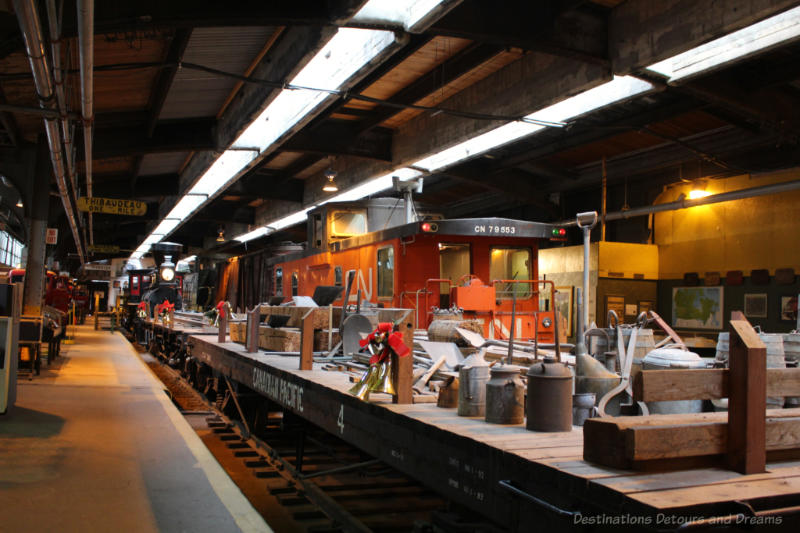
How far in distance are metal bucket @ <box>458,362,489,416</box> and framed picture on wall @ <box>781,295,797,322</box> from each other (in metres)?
10.4

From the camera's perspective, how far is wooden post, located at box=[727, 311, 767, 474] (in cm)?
232

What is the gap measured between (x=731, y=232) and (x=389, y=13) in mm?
9640

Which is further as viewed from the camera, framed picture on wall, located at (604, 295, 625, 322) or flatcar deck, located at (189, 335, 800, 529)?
framed picture on wall, located at (604, 295, 625, 322)

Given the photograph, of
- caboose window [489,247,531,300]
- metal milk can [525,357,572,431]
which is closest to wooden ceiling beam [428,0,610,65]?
caboose window [489,247,531,300]

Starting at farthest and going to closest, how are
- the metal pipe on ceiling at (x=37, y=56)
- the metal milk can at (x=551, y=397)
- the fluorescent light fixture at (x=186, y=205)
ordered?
the fluorescent light fixture at (x=186, y=205) < the metal pipe on ceiling at (x=37, y=56) < the metal milk can at (x=551, y=397)

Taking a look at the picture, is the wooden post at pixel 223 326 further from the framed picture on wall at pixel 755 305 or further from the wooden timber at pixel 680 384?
the framed picture on wall at pixel 755 305

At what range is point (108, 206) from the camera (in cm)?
1347

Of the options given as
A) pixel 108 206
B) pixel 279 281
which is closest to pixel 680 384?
pixel 108 206

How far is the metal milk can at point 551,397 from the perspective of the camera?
309 cm

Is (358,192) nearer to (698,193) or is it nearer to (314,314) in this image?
(698,193)

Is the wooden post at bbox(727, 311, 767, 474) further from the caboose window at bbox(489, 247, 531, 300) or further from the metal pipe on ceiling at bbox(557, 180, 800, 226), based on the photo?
the metal pipe on ceiling at bbox(557, 180, 800, 226)

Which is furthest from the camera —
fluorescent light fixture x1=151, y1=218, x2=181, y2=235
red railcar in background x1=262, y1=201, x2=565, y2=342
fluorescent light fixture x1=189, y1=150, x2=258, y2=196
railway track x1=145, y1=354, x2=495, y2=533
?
fluorescent light fixture x1=151, y1=218, x2=181, y2=235

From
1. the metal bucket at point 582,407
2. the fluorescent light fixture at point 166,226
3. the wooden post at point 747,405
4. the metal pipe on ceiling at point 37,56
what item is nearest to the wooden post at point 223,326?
the metal pipe on ceiling at point 37,56

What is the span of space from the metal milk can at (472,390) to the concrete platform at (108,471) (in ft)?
4.40
